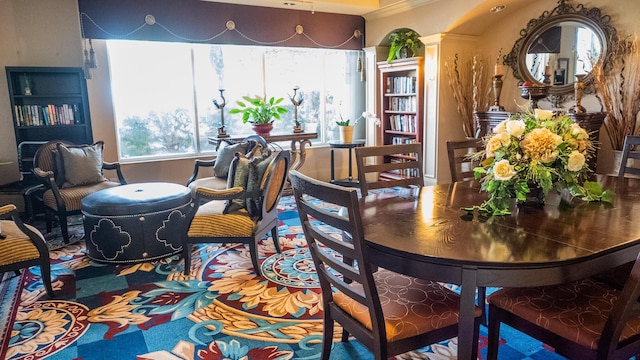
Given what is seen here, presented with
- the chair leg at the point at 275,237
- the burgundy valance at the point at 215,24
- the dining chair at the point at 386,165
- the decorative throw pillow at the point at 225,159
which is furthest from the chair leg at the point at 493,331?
the burgundy valance at the point at 215,24

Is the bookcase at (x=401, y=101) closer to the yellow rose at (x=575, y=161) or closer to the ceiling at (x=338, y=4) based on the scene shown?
the ceiling at (x=338, y=4)

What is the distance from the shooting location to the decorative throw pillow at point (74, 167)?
4.44 metres

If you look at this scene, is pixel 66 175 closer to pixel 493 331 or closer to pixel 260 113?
pixel 260 113

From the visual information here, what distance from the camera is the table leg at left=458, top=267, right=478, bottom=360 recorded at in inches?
60.5

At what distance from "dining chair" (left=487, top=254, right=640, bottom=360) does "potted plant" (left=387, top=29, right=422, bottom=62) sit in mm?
4533

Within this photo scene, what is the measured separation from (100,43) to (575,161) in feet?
16.2

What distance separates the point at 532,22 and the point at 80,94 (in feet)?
16.9

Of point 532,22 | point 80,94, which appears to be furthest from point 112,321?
point 532,22

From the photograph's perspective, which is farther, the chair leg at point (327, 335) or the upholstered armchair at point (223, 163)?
the upholstered armchair at point (223, 163)

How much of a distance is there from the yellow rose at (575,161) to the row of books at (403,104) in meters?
4.09

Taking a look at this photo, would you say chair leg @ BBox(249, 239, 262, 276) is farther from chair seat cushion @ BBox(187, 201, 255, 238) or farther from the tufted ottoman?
the tufted ottoman

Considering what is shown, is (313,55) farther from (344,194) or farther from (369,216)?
(344,194)

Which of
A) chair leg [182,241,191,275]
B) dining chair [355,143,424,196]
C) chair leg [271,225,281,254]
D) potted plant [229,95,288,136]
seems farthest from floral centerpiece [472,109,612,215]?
potted plant [229,95,288,136]

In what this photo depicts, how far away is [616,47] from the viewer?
4.30m
